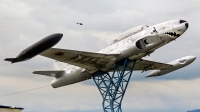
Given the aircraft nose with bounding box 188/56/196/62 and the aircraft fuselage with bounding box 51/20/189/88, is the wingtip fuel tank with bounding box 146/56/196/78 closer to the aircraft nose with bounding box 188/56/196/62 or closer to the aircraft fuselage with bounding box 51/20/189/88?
the aircraft nose with bounding box 188/56/196/62

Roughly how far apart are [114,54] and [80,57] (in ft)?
13.6

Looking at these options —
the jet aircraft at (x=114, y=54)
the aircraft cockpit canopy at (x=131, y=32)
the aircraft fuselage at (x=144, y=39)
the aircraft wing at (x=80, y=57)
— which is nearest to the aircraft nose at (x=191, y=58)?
the jet aircraft at (x=114, y=54)

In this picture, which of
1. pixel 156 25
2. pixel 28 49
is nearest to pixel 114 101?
pixel 156 25

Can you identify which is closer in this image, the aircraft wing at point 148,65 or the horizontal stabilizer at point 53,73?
the horizontal stabilizer at point 53,73

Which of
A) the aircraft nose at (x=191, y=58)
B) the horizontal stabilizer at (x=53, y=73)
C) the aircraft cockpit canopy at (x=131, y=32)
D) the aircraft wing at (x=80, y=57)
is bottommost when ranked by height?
the aircraft wing at (x=80, y=57)

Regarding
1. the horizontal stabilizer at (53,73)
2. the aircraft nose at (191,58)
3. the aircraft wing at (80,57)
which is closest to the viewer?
the aircraft wing at (80,57)

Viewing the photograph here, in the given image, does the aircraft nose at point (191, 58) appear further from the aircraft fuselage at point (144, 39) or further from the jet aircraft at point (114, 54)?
the aircraft fuselage at point (144, 39)

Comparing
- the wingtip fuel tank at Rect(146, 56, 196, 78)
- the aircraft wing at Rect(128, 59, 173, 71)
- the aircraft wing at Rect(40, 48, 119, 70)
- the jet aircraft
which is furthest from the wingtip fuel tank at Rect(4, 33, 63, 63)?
the wingtip fuel tank at Rect(146, 56, 196, 78)

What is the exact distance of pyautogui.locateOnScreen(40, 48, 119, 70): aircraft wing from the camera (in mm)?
46031

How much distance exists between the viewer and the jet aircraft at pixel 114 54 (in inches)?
1715

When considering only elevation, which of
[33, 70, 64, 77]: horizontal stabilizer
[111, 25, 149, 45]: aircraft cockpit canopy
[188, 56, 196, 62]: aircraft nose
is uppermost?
[111, 25, 149, 45]: aircraft cockpit canopy

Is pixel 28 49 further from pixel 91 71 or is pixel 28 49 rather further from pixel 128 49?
pixel 91 71

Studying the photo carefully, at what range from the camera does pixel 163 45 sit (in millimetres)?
45719

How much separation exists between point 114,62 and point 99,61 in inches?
74.3
